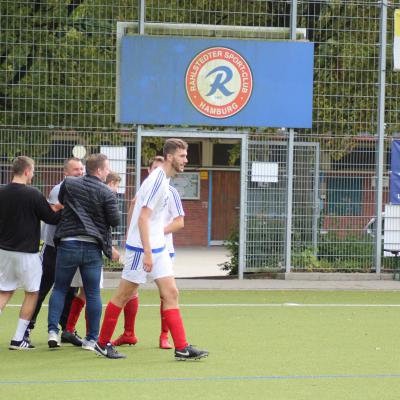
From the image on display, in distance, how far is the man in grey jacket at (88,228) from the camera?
998 cm

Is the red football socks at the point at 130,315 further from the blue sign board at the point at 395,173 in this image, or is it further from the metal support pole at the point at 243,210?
the blue sign board at the point at 395,173

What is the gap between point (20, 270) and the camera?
10180mm

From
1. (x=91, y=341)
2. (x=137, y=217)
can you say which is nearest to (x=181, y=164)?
(x=137, y=217)

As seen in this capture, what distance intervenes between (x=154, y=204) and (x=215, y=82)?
832cm

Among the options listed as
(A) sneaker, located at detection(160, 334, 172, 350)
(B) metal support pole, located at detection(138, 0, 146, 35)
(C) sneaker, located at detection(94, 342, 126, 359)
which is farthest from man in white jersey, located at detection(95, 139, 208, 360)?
(B) metal support pole, located at detection(138, 0, 146, 35)

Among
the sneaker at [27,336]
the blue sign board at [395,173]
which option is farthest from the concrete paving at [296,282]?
the sneaker at [27,336]

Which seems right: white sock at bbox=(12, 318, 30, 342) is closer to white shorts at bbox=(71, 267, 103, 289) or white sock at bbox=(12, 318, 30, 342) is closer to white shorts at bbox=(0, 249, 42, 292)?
white shorts at bbox=(0, 249, 42, 292)

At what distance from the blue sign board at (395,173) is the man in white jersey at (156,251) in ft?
30.1

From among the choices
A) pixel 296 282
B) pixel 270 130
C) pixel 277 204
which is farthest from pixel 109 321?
pixel 270 130

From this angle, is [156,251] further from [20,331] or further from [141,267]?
[20,331]

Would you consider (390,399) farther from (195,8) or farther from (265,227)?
(195,8)

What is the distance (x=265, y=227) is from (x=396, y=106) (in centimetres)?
305

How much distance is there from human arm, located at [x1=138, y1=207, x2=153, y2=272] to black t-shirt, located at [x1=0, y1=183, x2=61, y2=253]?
1.18m

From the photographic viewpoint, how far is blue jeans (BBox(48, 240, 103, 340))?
1000 cm
